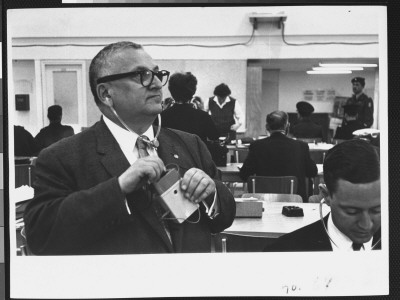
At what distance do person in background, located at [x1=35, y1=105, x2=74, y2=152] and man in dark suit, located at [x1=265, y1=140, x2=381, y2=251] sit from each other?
81 centimetres

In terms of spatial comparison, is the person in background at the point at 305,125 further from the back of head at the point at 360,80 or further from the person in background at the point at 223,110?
the back of head at the point at 360,80

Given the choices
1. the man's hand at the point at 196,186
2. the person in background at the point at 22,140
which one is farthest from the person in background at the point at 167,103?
the person in background at the point at 22,140

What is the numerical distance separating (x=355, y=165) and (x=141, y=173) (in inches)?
29.0

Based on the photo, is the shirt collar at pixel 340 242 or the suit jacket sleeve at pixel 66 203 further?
the shirt collar at pixel 340 242

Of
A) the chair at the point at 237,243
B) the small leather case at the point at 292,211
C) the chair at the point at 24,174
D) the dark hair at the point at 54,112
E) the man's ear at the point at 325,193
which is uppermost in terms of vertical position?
the dark hair at the point at 54,112

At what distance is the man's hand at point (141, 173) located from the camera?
61.8 inches

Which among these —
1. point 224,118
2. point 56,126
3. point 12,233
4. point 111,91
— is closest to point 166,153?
point 111,91

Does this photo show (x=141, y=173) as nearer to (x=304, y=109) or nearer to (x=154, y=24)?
(x=154, y=24)

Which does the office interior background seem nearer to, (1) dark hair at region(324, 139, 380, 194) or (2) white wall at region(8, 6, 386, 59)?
(2) white wall at region(8, 6, 386, 59)

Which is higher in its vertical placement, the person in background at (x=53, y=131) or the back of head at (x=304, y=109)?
the back of head at (x=304, y=109)

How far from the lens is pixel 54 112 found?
1752 millimetres

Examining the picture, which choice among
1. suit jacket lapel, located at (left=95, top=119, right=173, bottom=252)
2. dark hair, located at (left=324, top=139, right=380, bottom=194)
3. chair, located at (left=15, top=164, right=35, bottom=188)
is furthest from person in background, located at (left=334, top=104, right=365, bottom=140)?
chair, located at (left=15, top=164, right=35, bottom=188)

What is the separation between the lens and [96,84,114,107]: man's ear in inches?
65.3

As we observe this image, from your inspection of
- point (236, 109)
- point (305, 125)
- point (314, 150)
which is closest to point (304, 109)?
point (305, 125)
